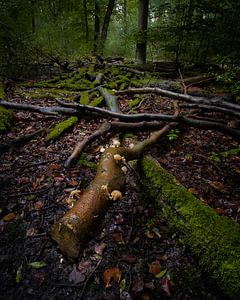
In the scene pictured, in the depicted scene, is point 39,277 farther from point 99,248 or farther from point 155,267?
point 155,267

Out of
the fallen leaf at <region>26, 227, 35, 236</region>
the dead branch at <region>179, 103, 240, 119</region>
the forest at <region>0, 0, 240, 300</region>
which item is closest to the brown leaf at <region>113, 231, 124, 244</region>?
the forest at <region>0, 0, 240, 300</region>

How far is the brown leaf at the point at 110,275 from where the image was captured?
2269 mm

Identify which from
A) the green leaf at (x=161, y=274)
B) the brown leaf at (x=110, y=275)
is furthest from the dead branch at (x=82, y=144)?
the green leaf at (x=161, y=274)

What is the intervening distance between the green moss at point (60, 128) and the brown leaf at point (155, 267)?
319cm

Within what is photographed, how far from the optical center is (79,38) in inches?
696

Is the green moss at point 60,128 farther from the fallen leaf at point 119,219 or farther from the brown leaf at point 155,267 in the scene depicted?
the brown leaf at point 155,267

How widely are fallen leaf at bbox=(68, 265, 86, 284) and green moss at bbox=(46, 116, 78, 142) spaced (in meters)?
2.89

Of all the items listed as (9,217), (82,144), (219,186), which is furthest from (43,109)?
(219,186)

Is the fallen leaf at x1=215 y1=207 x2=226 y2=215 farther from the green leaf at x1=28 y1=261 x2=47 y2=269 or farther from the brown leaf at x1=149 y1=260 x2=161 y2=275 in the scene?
the green leaf at x1=28 y1=261 x2=47 y2=269

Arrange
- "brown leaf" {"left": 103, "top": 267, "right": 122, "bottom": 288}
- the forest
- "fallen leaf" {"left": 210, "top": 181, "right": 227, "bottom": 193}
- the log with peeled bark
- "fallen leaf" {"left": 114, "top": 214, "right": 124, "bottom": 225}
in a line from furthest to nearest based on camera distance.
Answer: "fallen leaf" {"left": 210, "top": 181, "right": 227, "bottom": 193} < "fallen leaf" {"left": 114, "top": 214, "right": 124, "bottom": 225} < "brown leaf" {"left": 103, "top": 267, "right": 122, "bottom": 288} < the forest < the log with peeled bark

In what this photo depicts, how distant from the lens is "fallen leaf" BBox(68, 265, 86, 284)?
2.29m

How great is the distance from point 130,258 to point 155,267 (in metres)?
0.27

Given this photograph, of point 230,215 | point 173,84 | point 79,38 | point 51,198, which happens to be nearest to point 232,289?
point 230,215

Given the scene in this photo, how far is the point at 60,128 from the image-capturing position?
16.4ft
